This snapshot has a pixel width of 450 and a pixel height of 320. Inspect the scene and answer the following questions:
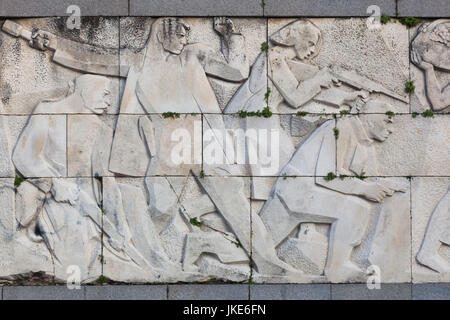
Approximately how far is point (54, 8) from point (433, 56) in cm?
477

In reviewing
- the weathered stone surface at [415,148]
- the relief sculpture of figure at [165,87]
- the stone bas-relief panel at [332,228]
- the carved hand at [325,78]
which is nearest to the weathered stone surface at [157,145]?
the relief sculpture of figure at [165,87]

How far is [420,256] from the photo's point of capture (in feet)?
25.1

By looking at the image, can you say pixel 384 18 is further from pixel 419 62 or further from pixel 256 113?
pixel 256 113

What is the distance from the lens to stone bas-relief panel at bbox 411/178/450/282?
7.64 meters

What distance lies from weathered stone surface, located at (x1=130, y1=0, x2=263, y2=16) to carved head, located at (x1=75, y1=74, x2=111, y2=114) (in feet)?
3.13

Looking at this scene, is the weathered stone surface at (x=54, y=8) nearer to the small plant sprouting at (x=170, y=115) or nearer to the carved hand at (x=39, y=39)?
the carved hand at (x=39, y=39)

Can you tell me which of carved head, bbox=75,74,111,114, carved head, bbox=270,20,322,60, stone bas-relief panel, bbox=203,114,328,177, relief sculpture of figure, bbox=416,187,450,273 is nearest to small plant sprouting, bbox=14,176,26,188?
carved head, bbox=75,74,111,114

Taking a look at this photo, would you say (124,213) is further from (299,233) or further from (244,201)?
(299,233)

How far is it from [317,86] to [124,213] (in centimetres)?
285

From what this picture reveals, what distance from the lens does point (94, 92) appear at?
7.67 metres

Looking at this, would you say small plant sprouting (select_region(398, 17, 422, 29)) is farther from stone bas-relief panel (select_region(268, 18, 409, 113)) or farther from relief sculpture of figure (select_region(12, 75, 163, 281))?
relief sculpture of figure (select_region(12, 75, 163, 281))

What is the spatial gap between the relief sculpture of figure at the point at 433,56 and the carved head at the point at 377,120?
0.59 meters

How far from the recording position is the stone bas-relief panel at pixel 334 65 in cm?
768

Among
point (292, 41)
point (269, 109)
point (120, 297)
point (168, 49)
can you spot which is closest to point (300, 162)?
point (269, 109)
